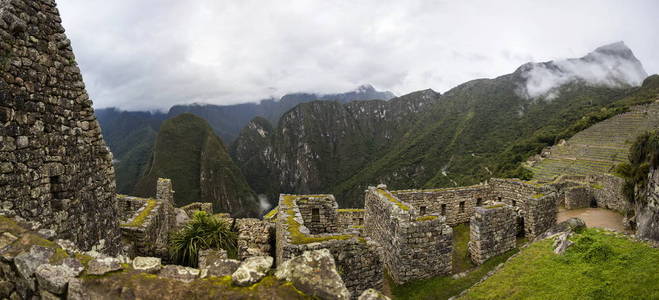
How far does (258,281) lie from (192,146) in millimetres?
169909

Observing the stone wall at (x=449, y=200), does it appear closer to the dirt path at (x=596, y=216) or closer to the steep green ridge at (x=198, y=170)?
the dirt path at (x=596, y=216)

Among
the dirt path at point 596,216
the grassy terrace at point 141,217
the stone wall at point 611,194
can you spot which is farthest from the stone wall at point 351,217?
the stone wall at point 611,194

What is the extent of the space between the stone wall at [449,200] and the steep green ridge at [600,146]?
73.6 ft

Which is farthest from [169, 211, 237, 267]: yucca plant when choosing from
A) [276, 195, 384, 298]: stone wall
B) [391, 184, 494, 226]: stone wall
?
[391, 184, 494, 226]: stone wall

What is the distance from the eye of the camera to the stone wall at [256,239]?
25.6ft

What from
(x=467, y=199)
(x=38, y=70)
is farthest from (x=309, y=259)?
(x=467, y=199)

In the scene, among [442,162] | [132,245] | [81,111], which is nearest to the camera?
[81,111]

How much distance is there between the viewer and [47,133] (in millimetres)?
3891

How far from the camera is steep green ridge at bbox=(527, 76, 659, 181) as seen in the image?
34031 mm

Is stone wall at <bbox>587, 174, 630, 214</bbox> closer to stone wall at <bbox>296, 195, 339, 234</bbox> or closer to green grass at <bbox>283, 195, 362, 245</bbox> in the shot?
stone wall at <bbox>296, 195, 339, 234</bbox>

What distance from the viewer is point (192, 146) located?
155500mm

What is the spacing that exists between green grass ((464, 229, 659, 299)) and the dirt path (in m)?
7.79

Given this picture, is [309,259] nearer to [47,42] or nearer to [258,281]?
[258,281]

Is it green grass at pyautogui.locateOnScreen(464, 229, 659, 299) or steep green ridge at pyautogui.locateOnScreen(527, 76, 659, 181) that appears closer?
green grass at pyautogui.locateOnScreen(464, 229, 659, 299)
